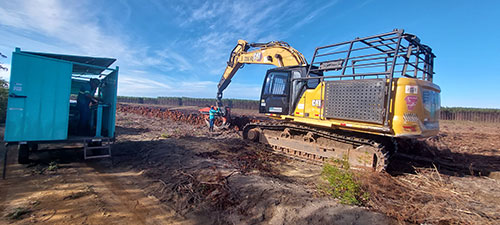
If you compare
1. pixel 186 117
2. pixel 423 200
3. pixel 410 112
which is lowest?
pixel 423 200

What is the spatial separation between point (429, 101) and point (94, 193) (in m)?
7.48

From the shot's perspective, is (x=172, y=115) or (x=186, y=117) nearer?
(x=186, y=117)

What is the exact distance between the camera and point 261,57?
9773mm

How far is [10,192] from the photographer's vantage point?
4328 millimetres

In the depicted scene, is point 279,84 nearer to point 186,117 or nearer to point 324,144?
point 324,144

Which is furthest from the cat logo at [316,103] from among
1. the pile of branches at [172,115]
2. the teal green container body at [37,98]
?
the pile of branches at [172,115]

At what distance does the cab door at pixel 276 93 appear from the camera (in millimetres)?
7594

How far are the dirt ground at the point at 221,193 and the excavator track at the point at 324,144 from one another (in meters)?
0.54

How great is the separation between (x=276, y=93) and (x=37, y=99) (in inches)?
257

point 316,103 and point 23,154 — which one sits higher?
point 316,103

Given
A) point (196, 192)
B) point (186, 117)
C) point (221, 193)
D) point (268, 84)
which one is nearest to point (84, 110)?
point (196, 192)

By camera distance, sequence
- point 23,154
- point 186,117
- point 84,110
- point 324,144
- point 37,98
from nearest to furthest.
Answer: point 37,98, point 23,154, point 324,144, point 84,110, point 186,117


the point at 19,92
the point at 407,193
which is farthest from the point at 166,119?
the point at 407,193

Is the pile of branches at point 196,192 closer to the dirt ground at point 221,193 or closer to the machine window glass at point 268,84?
the dirt ground at point 221,193
